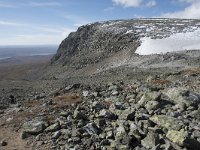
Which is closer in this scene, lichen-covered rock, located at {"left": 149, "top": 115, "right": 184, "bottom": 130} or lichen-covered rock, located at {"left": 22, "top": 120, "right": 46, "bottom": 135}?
lichen-covered rock, located at {"left": 149, "top": 115, "right": 184, "bottom": 130}

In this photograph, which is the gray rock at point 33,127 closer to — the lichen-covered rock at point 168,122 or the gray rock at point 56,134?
the gray rock at point 56,134

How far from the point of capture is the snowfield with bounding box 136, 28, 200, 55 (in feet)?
206

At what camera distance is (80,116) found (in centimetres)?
2253

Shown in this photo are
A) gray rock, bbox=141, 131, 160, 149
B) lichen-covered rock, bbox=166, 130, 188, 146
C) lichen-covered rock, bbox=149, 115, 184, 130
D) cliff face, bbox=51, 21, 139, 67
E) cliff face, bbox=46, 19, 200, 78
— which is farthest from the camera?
cliff face, bbox=51, 21, 139, 67

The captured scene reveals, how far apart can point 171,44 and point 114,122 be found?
4672 cm

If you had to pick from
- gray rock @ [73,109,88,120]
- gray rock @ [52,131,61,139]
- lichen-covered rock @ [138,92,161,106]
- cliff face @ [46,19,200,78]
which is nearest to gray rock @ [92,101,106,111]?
gray rock @ [73,109,88,120]

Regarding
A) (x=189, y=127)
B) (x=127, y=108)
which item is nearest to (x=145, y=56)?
(x=127, y=108)

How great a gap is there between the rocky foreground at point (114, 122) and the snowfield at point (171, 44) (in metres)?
35.7

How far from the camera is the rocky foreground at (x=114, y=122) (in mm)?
18167

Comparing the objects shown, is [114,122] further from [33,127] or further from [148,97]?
[33,127]

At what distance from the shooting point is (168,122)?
748 inches

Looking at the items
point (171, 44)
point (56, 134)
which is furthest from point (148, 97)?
point (171, 44)

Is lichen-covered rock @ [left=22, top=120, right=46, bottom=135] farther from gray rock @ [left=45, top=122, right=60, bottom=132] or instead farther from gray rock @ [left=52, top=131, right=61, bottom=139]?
gray rock @ [left=52, top=131, right=61, bottom=139]

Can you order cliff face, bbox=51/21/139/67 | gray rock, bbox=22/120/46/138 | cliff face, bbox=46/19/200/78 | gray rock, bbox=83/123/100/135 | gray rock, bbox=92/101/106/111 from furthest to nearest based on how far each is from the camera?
cliff face, bbox=51/21/139/67, cliff face, bbox=46/19/200/78, gray rock, bbox=92/101/106/111, gray rock, bbox=22/120/46/138, gray rock, bbox=83/123/100/135
